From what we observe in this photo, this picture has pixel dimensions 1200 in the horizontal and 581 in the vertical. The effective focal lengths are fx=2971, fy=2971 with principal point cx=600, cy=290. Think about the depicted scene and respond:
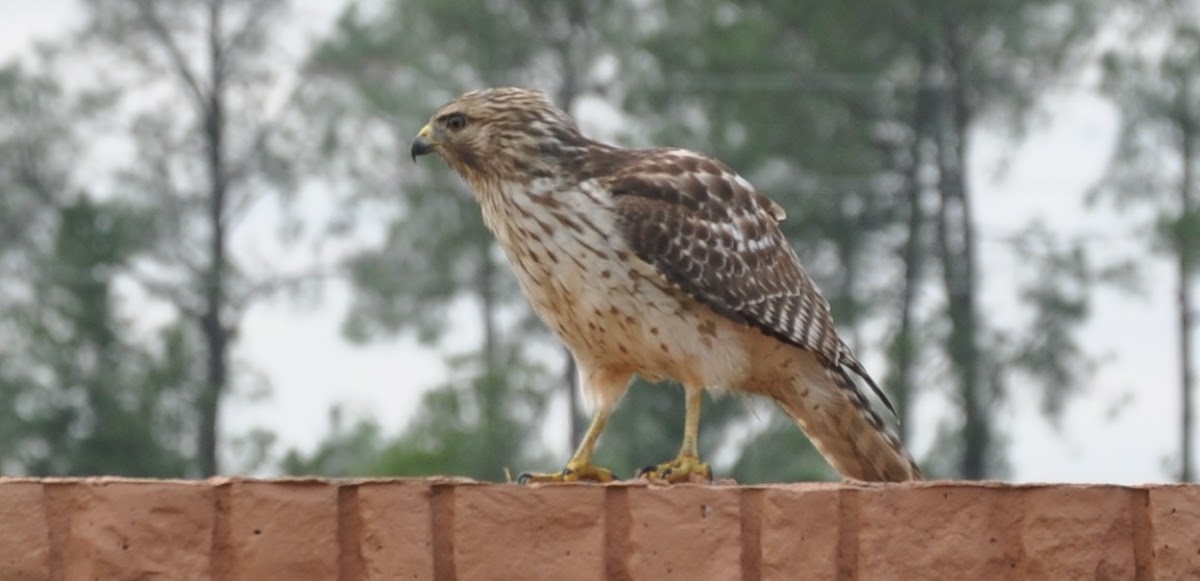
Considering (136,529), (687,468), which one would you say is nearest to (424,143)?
(687,468)

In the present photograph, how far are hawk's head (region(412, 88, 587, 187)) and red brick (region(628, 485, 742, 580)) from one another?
6.74 feet

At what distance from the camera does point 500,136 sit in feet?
27.3

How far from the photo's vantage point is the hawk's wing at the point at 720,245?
8.17 m

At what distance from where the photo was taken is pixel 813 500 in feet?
20.7

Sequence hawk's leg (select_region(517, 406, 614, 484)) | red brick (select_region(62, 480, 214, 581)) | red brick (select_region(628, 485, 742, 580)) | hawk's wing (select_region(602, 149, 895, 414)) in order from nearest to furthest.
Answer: red brick (select_region(62, 480, 214, 581)), red brick (select_region(628, 485, 742, 580)), hawk's leg (select_region(517, 406, 614, 484)), hawk's wing (select_region(602, 149, 895, 414))

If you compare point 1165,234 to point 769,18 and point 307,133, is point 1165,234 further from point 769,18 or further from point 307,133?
point 307,133

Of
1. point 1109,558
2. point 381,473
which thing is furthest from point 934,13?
point 1109,558

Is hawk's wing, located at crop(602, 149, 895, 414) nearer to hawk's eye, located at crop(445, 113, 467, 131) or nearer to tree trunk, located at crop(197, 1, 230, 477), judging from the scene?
hawk's eye, located at crop(445, 113, 467, 131)

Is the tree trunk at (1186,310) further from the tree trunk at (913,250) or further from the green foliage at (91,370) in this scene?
the green foliage at (91,370)

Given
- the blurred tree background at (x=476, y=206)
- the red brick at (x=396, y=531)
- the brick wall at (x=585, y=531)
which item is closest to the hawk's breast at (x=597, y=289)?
the brick wall at (x=585, y=531)

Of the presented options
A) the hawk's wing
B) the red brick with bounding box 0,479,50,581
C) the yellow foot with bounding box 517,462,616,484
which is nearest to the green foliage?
the hawk's wing

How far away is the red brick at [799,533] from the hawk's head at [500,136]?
2.09 m

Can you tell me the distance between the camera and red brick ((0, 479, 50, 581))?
613 centimetres

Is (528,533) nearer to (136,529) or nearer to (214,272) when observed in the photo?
(136,529)
